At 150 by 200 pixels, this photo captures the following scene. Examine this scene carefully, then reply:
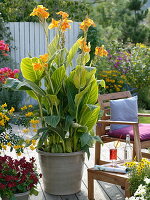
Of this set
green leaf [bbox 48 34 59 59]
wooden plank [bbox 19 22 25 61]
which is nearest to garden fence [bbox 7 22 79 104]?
wooden plank [bbox 19 22 25 61]

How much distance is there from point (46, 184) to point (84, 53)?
1.25 meters

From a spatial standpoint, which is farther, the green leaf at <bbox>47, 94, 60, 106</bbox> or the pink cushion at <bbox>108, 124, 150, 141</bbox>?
the pink cushion at <bbox>108, 124, 150, 141</bbox>

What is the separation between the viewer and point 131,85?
9.20m

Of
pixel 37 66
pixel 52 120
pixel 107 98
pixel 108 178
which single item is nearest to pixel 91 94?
pixel 52 120

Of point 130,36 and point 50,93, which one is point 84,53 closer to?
point 50,93

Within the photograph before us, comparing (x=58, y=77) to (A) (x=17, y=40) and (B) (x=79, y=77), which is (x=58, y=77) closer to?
(B) (x=79, y=77)

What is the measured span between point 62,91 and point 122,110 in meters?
0.96

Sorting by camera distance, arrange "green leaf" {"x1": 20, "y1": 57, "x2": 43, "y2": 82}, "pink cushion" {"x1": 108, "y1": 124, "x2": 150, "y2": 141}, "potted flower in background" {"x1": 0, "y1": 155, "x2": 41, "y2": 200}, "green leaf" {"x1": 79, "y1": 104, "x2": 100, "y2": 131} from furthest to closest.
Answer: "pink cushion" {"x1": 108, "y1": 124, "x2": 150, "y2": 141}, "green leaf" {"x1": 79, "y1": 104, "x2": 100, "y2": 131}, "green leaf" {"x1": 20, "y1": 57, "x2": 43, "y2": 82}, "potted flower in background" {"x1": 0, "y1": 155, "x2": 41, "y2": 200}

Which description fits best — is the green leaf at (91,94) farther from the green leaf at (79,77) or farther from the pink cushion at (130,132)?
the pink cushion at (130,132)

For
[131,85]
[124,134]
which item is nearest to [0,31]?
[131,85]

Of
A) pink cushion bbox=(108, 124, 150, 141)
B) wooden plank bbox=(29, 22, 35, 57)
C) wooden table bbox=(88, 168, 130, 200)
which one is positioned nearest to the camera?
wooden table bbox=(88, 168, 130, 200)

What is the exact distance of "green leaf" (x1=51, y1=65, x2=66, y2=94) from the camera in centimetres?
426

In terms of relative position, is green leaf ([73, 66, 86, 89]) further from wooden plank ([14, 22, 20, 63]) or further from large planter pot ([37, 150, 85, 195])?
wooden plank ([14, 22, 20, 63])

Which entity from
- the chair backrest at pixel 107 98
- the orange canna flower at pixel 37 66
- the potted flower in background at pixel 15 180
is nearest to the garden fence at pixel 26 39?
the chair backrest at pixel 107 98
